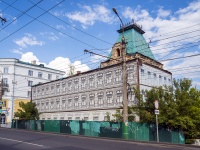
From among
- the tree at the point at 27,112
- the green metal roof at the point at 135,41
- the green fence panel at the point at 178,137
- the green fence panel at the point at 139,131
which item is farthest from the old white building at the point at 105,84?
the green fence panel at the point at 178,137

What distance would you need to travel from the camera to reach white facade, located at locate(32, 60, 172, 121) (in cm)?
3269

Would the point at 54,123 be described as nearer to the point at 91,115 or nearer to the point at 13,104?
the point at 91,115

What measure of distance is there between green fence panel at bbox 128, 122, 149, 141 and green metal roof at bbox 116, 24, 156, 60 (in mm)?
15638

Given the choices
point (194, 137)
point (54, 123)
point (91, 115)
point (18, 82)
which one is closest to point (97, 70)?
point (91, 115)

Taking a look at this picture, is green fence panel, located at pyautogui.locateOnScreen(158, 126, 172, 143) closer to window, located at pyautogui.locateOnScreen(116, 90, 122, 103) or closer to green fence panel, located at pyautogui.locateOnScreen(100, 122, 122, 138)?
green fence panel, located at pyautogui.locateOnScreen(100, 122, 122, 138)

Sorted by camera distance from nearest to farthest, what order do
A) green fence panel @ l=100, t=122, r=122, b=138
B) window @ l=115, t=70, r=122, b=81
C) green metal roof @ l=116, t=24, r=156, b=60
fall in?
green fence panel @ l=100, t=122, r=122, b=138
window @ l=115, t=70, r=122, b=81
green metal roof @ l=116, t=24, r=156, b=60

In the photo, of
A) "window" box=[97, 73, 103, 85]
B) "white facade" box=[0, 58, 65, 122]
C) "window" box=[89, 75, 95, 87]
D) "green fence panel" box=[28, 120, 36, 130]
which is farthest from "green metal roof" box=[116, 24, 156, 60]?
"white facade" box=[0, 58, 65, 122]

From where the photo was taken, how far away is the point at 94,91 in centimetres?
3725

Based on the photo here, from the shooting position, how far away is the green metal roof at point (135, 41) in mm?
38000

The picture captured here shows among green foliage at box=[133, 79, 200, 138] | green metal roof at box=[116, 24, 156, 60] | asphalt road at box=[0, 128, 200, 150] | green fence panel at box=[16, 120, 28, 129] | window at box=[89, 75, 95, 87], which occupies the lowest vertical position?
green fence panel at box=[16, 120, 28, 129]

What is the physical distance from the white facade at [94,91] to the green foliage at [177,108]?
4397 millimetres

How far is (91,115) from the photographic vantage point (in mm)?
36938

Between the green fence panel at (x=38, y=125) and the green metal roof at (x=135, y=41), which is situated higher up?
the green metal roof at (x=135, y=41)

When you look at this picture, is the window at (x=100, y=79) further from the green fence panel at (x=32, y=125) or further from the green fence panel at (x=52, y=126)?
the green fence panel at (x=32, y=125)
